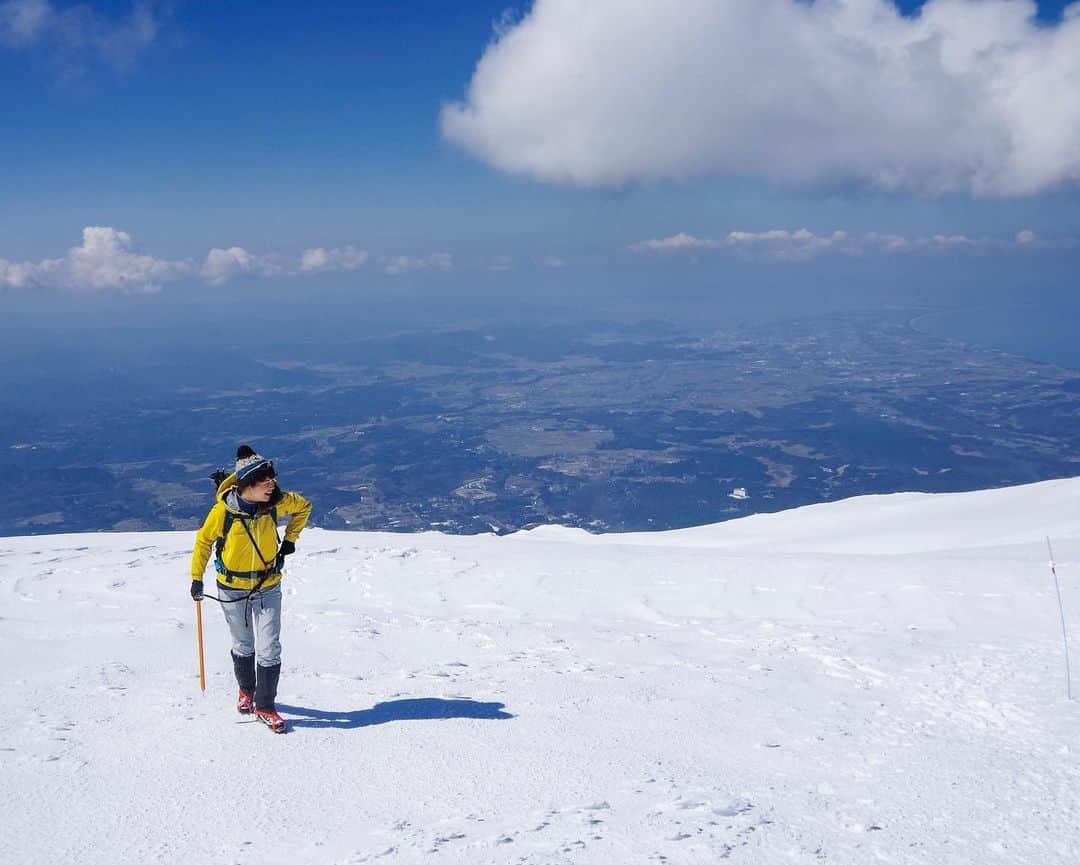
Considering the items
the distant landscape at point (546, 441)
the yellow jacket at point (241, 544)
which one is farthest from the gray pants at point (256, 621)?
the distant landscape at point (546, 441)

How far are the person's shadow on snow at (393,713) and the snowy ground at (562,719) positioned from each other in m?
0.04

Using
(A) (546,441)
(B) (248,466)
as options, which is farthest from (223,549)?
(A) (546,441)

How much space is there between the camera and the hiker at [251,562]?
6117mm

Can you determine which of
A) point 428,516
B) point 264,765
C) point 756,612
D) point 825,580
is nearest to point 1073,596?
point 825,580

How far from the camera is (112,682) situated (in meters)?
7.16

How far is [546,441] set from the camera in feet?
361

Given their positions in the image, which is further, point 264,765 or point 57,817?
point 264,765

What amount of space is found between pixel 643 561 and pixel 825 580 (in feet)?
9.95

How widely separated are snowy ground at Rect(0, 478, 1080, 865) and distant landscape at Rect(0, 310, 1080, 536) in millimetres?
58999

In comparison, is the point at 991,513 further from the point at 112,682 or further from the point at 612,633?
the point at 112,682

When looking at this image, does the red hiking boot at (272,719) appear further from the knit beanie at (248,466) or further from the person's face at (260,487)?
the knit beanie at (248,466)

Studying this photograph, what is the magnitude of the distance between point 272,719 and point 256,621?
0.84 metres

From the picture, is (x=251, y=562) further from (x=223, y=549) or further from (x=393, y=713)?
(x=393, y=713)

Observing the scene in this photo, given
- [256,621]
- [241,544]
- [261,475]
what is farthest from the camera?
[256,621]
